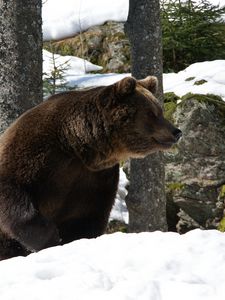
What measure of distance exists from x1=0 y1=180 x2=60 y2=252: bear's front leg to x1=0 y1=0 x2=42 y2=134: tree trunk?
4.73ft

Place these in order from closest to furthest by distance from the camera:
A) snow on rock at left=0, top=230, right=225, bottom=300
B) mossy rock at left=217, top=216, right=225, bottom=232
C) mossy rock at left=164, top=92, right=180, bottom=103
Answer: snow on rock at left=0, top=230, right=225, bottom=300 → mossy rock at left=217, top=216, right=225, bottom=232 → mossy rock at left=164, top=92, right=180, bottom=103

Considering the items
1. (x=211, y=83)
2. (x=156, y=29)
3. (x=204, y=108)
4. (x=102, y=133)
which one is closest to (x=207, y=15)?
(x=211, y=83)

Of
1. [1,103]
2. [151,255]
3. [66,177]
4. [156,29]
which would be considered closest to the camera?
[151,255]

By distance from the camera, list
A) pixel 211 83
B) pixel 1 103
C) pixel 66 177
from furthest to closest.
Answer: pixel 211 83, pixel 1 103, pixel 66 177

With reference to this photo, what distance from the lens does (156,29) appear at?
692cm

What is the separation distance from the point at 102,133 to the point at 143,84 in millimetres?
642

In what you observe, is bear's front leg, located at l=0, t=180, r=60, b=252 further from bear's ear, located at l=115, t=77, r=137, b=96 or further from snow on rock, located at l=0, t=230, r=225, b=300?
snow on rock, located at l=0, t=230, r=225, b=300

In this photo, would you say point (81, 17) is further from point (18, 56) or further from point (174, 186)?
point (18, 56)

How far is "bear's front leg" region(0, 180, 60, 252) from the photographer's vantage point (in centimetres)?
448

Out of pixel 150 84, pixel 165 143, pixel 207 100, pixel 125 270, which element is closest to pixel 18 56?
pixel 150 84

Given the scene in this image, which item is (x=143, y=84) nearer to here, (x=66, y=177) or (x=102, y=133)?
(x=102, y=133)

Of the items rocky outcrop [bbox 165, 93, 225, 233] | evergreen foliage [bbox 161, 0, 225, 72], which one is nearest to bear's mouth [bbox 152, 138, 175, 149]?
rocky outcrop [bbox 165, 93, 225, 233]

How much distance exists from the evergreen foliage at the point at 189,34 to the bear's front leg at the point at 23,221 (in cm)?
773

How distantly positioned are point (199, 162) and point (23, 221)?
12.7 feet
